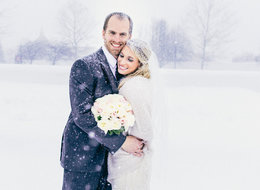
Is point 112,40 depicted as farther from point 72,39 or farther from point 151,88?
point 72,39

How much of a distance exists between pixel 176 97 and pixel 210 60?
14.0 m

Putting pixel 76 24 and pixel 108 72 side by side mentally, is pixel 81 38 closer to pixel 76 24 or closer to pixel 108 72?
pixel 76 24

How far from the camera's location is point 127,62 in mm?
2373

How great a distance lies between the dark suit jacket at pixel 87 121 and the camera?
2.13m

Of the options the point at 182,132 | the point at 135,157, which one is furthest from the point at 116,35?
the point at 182,132

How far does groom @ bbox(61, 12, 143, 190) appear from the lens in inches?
84.3

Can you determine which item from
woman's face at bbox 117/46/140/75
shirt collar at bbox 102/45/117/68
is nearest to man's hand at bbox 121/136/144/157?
woman's face at bbox 117/46/140/75

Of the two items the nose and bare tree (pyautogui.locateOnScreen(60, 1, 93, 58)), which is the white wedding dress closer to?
the nose

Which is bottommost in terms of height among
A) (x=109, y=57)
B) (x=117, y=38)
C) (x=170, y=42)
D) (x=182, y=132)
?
(x=182, y=132)

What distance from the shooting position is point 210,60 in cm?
2275

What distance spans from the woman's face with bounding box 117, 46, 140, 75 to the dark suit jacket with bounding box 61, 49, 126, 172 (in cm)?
12

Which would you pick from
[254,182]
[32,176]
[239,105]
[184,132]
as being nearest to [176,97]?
[239,105]

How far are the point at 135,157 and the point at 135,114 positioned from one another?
1.27 feet

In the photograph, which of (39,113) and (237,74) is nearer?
(39,113)
